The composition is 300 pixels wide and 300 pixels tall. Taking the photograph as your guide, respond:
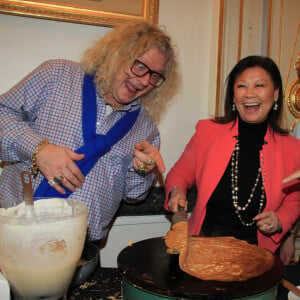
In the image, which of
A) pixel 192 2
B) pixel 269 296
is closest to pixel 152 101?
pixel 192 2

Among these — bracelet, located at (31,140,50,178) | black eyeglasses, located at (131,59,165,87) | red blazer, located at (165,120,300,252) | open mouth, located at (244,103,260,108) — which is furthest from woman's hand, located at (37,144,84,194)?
open mouth, located at (244,103,260,108)

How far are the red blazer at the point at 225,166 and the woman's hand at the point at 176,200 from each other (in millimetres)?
133

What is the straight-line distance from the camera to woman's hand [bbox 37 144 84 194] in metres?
1.12

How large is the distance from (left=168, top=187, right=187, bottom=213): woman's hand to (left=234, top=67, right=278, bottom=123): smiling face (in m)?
0.50

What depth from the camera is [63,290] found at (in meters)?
0.67

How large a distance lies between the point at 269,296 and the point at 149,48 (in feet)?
3.45

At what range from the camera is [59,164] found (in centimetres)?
112

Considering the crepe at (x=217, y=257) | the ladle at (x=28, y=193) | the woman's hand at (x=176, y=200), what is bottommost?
the woman's hand at (x=176, y=200)

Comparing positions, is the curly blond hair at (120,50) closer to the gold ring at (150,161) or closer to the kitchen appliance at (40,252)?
the gold ring at (150,161)

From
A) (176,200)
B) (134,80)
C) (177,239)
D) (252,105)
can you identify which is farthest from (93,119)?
(252,105)

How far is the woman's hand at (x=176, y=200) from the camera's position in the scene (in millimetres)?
1356

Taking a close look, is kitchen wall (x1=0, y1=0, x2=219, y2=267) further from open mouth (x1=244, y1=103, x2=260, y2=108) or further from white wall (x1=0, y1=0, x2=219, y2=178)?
open mouth (x1=244, y1=103, x2=260, y2=108)

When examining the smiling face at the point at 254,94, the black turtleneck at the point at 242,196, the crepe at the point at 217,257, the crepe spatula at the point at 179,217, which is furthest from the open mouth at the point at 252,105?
the crepe at the point at 217,257

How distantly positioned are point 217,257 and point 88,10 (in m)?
1.41
